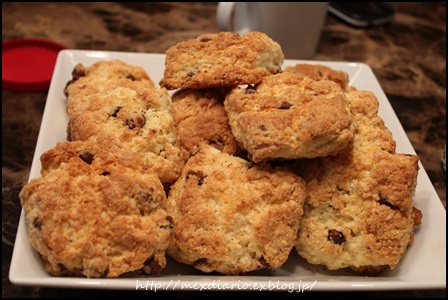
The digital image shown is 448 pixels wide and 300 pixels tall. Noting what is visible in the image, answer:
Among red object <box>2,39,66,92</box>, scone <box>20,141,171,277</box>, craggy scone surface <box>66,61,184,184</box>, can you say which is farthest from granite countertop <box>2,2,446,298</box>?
scone <box>20,141,171,277</box>

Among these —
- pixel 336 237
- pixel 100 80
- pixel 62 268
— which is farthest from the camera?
pixel 100 80

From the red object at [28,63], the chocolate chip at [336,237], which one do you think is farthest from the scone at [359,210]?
the red object at [28,63]

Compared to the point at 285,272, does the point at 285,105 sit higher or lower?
higher

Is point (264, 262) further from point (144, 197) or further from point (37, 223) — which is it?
point (37, 223)

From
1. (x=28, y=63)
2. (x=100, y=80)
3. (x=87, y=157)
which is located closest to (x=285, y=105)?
(x=87, y=157)

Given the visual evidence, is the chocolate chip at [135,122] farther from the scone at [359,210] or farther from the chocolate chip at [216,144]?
the scone at [359,210]

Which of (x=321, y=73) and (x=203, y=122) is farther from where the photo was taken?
(x=321, y=73)

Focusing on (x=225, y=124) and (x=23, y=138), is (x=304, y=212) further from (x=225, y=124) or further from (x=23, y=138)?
(x=23, y=138)

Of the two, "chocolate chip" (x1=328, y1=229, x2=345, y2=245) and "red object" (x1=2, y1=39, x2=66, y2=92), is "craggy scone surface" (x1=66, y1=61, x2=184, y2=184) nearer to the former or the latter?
"chocolate chip" (x1=328, y1=229, x2=345, y2=245)
